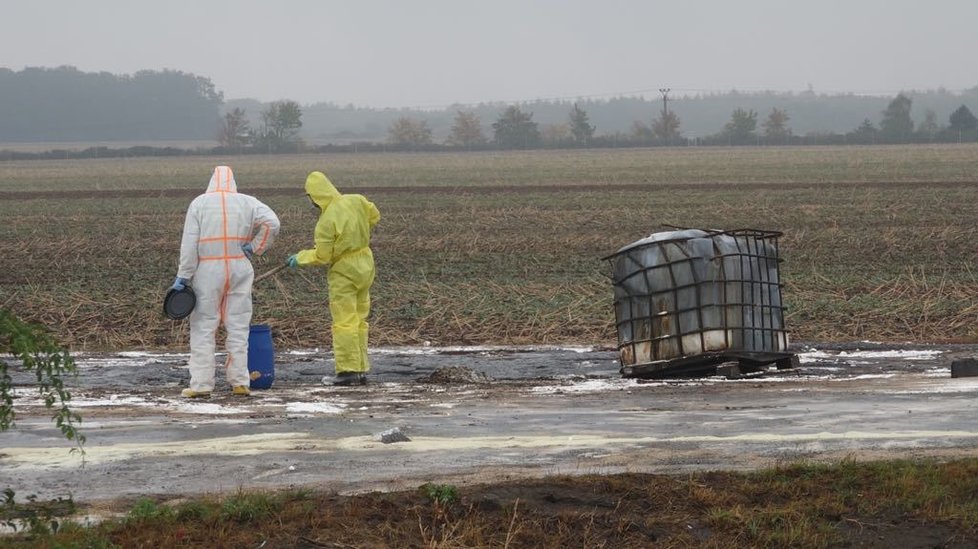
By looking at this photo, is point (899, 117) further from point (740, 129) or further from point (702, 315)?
point (702, 315)

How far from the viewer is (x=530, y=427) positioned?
966 centimetres

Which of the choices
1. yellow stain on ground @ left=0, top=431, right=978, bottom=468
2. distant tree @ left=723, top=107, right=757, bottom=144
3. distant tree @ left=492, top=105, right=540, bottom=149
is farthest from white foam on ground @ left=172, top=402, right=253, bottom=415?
distant tree @ left=723, top=107, right=757, bottom=144

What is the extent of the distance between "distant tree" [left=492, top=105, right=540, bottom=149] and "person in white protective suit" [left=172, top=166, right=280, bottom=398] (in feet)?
315

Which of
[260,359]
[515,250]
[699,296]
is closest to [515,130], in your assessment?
[515,250]

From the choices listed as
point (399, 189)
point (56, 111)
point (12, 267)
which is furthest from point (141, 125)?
point (12, 267)

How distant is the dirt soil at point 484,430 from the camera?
25.7 ft

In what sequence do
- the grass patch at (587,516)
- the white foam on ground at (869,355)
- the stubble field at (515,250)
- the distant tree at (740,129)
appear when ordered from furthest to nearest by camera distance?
the distant tree at (740,129) < the stubble field at (515,250) < the white foam on ground at (869,355) < the grass patch at (587,516)

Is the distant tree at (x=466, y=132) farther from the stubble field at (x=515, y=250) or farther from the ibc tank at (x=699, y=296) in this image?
the ibc tank at (x=699, y=296)

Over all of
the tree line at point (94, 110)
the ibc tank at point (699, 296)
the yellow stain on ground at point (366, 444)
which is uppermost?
the tree line at point (94, 110)

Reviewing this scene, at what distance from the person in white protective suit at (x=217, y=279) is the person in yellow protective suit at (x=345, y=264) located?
0.84m

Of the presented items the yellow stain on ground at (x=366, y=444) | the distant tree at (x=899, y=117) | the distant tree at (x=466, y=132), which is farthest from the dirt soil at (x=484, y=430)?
the distant tree at (x=466, y=132)

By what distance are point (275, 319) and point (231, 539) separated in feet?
33.8

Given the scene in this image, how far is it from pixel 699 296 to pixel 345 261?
310cm

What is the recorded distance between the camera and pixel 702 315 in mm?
12398
